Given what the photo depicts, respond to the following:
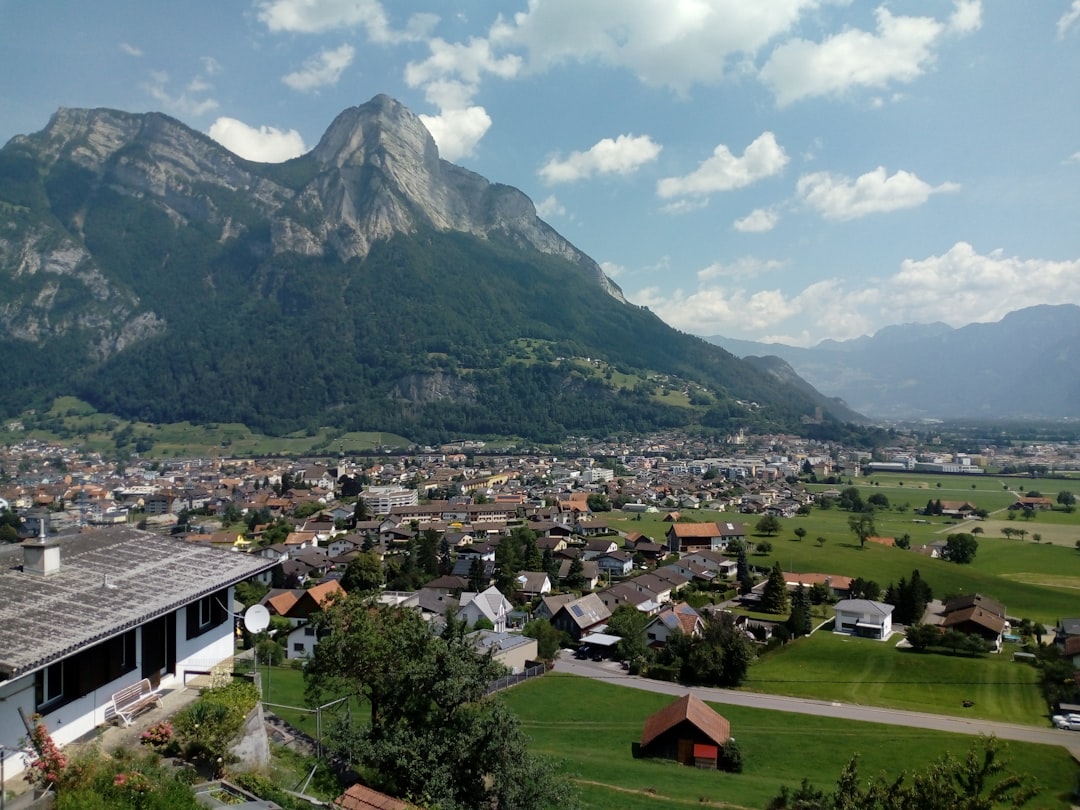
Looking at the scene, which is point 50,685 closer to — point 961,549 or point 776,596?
point 776,596

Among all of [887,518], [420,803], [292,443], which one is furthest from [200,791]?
[292,443]

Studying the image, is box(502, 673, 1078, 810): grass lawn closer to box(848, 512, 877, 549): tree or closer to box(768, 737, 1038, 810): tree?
box(768, 737, 1038, 810): tree

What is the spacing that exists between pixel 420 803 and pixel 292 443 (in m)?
155

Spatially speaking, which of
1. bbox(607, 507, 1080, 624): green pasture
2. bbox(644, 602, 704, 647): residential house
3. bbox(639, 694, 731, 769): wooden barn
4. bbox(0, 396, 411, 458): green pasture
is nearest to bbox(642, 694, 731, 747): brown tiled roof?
bbox(639, 694, 731, 769): wooden barn

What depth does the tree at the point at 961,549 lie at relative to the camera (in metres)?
60.7

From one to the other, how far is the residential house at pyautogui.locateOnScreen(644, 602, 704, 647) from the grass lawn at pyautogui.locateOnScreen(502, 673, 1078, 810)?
25.6 ft

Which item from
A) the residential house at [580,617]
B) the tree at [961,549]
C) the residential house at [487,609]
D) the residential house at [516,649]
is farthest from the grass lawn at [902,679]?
the tree at [961,549]

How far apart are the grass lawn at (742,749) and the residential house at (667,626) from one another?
307 inches

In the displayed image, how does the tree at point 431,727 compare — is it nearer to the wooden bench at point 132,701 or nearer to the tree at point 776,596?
the wooden bench at point 132,701

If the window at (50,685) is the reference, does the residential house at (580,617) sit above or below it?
below

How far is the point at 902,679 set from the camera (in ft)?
110

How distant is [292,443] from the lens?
512ft

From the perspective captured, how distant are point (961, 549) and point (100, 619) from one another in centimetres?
6660

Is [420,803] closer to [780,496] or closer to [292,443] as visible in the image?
[780,496]
